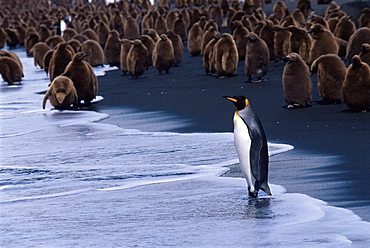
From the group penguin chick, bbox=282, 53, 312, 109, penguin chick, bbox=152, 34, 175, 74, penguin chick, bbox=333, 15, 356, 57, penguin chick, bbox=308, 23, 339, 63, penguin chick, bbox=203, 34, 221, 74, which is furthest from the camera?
penguin chick, bbox=333, 15, 356, 57

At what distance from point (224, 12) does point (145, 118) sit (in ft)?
55.9

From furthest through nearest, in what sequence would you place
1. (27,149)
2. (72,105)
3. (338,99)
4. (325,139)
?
1. (72,105)
2. (338,99)
3. (27,149)
4. (325,139)

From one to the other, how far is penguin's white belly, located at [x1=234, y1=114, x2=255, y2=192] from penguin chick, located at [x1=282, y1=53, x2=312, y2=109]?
3778 millimetres

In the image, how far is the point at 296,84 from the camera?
877 centimetres

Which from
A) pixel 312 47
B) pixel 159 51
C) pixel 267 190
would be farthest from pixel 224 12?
pixel 267 190

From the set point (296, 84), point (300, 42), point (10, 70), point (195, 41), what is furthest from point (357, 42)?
point (10, 70)

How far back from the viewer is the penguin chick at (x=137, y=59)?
43.5 ft

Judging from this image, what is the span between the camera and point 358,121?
25.1 feet

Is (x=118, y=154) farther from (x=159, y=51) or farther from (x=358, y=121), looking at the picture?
(x=159, y=51)

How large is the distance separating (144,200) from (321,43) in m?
7.39

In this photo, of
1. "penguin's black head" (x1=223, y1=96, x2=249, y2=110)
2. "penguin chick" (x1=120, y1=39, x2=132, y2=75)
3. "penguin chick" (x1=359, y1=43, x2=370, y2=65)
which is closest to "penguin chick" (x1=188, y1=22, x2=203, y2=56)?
"penguin chick" (x1=120, y1=39, x2=132, y2=75)

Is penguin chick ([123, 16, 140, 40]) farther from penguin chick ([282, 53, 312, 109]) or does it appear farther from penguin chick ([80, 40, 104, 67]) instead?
penguin chick ([282, 53, 312, 109])

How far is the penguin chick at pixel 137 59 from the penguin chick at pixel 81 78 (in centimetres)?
257

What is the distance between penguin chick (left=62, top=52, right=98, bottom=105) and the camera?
10547mm
